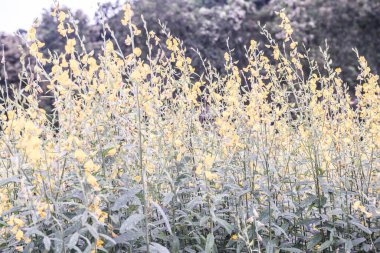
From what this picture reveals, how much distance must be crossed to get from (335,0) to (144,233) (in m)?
10.4

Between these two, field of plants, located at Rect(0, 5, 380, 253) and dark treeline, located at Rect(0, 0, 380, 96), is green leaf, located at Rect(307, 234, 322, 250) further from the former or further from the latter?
dark treeline, located at Rect(0, 0, 380, 96)

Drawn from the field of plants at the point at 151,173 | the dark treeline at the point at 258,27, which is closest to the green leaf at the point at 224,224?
the field of plants at the point at 151,173

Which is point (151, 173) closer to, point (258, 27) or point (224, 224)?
point (224, 224)

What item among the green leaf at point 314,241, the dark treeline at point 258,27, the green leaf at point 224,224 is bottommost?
the green leaf at point 314,241

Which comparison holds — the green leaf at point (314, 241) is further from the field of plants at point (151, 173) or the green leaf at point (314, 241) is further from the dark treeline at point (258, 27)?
the dark treeline at point (258, 27)

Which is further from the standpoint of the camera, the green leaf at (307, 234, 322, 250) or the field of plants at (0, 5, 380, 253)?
the green leaf at (307, 234, 322, 250)

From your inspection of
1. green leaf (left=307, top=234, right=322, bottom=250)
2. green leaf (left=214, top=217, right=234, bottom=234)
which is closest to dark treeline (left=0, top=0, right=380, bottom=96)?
green leaf (left=307, top=234, right=322, bottom=250)

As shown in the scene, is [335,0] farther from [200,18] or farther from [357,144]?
[357,144]

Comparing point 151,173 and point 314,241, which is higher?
point 151,173

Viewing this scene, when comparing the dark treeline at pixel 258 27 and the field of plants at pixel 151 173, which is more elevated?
the dark treeline at pixel 258 27

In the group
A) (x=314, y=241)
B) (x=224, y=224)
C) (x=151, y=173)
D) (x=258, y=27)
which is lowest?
(x=314, y=241)

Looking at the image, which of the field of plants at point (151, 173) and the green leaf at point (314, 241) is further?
the green leaf at point (314, 241)

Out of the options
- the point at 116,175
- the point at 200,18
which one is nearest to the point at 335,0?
the point at 200,18

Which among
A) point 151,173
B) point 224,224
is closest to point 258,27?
point 151,173
